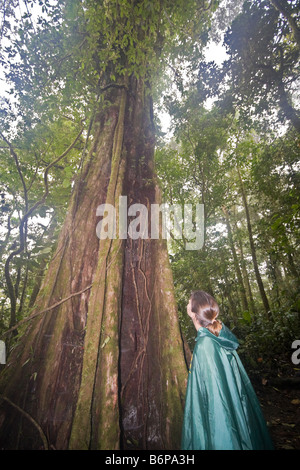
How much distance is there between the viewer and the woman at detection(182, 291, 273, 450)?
1.29 metres

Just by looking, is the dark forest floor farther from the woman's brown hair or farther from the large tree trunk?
the woman's brown hair

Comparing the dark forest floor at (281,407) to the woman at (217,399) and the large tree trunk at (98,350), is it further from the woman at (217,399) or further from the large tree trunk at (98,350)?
the large tree trunk at (98,350)

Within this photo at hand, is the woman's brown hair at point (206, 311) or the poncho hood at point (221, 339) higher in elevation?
the woman's brown hair at point (206, 311)

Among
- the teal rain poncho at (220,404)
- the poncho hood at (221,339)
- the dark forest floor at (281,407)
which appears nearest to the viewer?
the teal rain poncho at (220,404)

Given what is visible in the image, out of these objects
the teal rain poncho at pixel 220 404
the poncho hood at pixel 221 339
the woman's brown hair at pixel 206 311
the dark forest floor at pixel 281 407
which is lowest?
the dark forest floor at pixel 281 407

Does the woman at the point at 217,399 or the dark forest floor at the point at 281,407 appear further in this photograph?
the dark forest floor at the point at 281,407

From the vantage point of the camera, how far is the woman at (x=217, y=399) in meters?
1.29

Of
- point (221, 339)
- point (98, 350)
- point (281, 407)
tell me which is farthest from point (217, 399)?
point (281, 407)

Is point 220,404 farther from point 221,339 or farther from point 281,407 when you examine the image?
point 281,407

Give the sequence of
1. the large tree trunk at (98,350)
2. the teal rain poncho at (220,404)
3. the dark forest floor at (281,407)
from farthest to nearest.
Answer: the dark forest floor at (281,407) → the large tree trunk at (98,350) → the teal rain poncho at (220,404)

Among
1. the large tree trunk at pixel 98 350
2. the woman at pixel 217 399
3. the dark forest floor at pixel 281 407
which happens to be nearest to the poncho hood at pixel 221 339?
the woman at pixel 217 399
